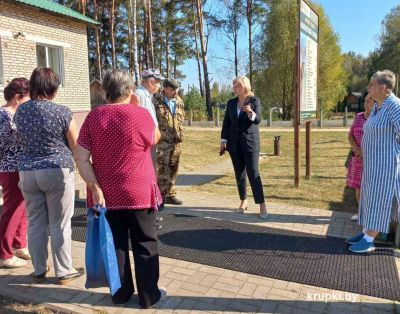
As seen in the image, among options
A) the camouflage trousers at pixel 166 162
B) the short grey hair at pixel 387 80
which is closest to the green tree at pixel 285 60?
the camouflage trousers at pixel 166 162

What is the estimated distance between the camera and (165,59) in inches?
1500

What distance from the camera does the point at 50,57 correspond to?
13875 millimetres

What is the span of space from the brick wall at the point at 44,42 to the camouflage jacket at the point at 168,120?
26.8ft

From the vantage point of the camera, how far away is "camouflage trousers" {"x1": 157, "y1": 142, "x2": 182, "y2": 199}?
210 inches

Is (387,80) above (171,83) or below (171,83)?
below

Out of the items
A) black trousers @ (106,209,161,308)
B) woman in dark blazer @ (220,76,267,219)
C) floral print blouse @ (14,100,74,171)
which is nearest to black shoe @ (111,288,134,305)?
black trousers @ (106,209,161,308)

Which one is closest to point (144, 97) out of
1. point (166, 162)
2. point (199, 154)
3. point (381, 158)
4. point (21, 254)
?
point (166, 162)

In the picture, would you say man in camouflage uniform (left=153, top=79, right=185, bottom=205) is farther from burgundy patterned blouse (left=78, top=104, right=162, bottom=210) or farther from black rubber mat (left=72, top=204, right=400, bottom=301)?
burgundy patterned blouse (left=78, top=104, right=162, bottom=210)

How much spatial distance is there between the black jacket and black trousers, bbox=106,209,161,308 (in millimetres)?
2373

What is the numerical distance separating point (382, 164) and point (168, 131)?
9.08 ft

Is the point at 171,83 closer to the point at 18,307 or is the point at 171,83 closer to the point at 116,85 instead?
the point at 116,85

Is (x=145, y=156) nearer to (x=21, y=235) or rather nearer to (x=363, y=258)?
(x=21, y=235)

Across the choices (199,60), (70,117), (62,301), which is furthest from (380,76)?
(199,60)

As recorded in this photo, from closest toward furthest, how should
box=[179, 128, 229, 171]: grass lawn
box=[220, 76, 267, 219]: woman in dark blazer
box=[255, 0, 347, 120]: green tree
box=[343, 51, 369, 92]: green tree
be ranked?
box=[220, 76, 267, 219]: woman in dark blazer, box=[179, 128, 229, 171]: grass lawn, box=[255, 0, 347, 120]: green tree, box=[343, 51, 369, 92]: green tree
